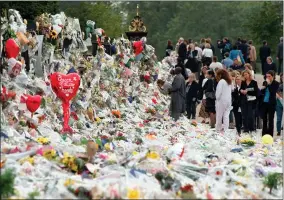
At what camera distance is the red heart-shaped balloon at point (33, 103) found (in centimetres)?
1559

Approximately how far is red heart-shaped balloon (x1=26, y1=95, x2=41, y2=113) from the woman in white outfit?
5056 millimetres

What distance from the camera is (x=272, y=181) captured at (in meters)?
12.7

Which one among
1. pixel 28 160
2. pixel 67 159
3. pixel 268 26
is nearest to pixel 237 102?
pixel 67 159

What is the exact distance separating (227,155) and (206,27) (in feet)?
246

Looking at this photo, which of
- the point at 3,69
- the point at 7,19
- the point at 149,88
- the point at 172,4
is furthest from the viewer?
the point at 172,4

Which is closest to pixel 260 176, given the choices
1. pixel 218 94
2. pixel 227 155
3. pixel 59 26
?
pixel 227 155

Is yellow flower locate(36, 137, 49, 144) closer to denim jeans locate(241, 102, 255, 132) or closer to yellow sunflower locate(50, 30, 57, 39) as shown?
yellow sunflower locate(50, 30, 57, 39)

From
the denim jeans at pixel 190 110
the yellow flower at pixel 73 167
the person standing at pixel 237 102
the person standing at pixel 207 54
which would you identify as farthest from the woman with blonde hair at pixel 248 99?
the person standing at pixel 207 54

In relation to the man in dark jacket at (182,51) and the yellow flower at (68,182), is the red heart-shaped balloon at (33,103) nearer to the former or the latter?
the yellow flower at (68,182)

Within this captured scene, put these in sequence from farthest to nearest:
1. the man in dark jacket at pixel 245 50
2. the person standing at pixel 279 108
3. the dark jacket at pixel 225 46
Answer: the dark jacket at pixel 225 46 < the man in dark jacket at pixel 245 50 < the person standing at pixel 279 108

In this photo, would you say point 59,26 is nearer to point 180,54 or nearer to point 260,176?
point 260,176

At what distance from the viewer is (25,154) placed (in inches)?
508

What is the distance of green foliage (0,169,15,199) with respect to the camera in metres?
10.9

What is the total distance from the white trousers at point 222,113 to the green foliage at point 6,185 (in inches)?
367
